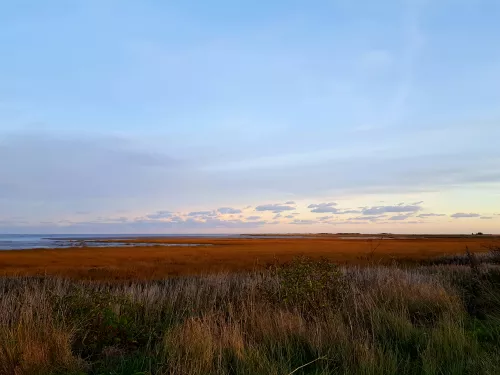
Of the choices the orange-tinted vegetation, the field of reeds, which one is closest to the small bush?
the field of reeds

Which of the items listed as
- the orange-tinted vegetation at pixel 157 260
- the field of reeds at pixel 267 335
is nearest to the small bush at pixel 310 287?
the field of reeds at pixel 267 335

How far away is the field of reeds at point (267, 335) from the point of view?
521 cm

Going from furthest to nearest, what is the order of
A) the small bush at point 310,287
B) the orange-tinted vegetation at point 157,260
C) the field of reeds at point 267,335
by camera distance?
the orange-tinted vegetation at point 157,260 < the small bush at point 310,287 < the field of reeds at point 267,335

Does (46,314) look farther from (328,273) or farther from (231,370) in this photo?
(328,273)

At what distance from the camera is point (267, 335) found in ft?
21.6

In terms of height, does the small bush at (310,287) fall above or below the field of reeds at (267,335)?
above

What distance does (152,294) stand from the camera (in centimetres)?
1057

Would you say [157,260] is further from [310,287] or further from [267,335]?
[267,335]

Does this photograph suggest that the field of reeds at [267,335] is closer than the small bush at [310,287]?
Yes

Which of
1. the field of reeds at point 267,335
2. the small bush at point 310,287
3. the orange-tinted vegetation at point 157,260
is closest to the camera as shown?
the field of reeds at point 267,335

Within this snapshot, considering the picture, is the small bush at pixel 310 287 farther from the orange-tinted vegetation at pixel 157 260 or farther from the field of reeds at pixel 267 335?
the orange-tinted vegetation at pixel 157 260

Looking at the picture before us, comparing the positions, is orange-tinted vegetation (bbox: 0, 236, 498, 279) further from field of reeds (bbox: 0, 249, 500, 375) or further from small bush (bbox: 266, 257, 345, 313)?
field of reeds (bbox: 0, 249, 500, 375)

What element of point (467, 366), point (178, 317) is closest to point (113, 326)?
point (178, 317)

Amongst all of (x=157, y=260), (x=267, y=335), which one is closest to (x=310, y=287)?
(x=267, y=335)
